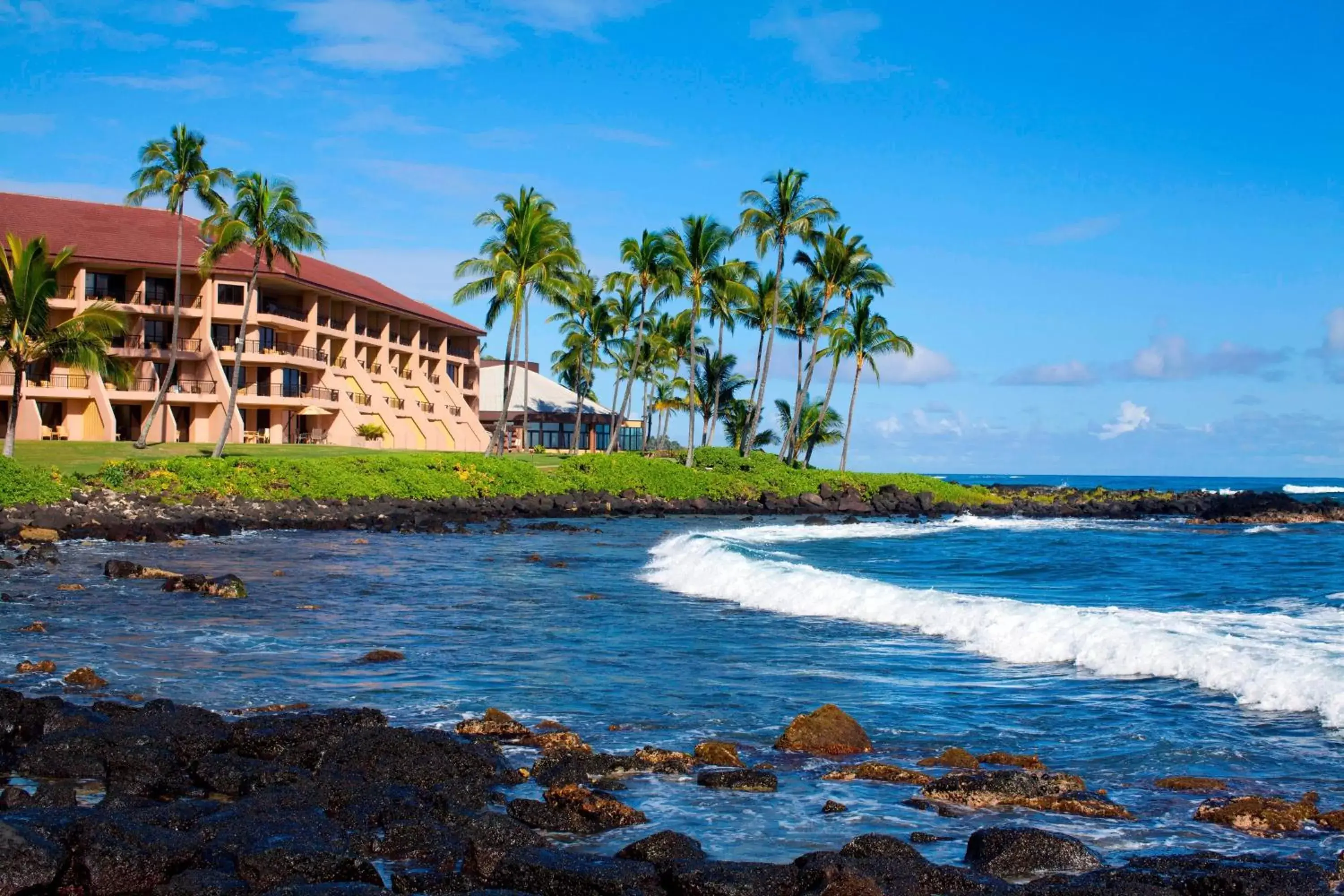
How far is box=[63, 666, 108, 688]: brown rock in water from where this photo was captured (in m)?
10.9

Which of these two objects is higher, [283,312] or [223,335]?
[283,312]

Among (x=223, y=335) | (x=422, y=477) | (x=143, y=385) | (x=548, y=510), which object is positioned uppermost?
(x=223, y=335)

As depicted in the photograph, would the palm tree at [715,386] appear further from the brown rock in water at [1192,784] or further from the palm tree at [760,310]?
the brown rock in water at [1192,784]

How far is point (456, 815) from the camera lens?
701cm

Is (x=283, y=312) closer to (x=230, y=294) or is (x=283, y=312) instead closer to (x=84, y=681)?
(x=230, y=294)

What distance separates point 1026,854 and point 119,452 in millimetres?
43475

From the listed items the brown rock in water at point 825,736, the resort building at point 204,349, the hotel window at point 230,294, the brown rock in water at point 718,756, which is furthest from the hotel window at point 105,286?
the brown rock in water at point 718,756

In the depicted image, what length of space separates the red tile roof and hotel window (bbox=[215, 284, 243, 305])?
3.24ft

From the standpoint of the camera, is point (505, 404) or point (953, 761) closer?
point (953, 761)

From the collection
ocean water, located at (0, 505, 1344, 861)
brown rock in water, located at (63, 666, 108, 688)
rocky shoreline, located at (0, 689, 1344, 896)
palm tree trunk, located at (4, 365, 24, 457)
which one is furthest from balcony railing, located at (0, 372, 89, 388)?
rocky shoreline, located at (0, 689, 1344, 896)

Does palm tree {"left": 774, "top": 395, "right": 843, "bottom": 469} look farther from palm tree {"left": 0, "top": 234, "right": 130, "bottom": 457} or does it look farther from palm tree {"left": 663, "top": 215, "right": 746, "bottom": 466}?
palm tree {"left": 0, "top": 234, "right": 130, "bottom": 457}

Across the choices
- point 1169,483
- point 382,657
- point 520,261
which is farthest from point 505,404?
point 1169,483

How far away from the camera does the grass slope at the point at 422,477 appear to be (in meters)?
37.3

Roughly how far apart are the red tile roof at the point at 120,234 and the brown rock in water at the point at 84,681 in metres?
39.7
